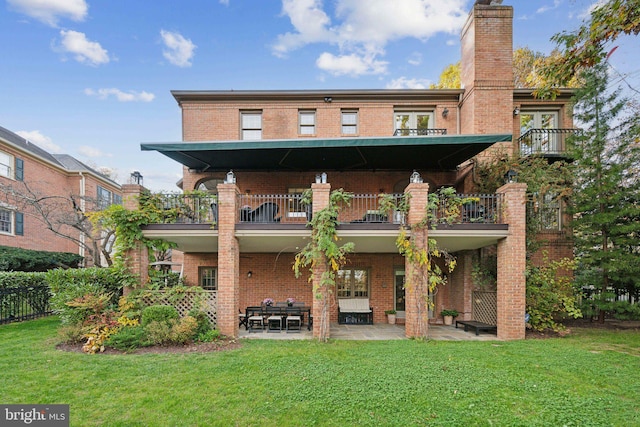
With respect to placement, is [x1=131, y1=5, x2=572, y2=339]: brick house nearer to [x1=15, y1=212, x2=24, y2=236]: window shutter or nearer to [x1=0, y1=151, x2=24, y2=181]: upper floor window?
[x1=0, y1=151, x2=24, y2=181]: upper floor window

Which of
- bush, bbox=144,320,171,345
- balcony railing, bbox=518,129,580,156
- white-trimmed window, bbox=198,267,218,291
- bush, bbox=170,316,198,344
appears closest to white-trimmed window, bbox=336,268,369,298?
white-trimmed window, bbox=198,267,218,291

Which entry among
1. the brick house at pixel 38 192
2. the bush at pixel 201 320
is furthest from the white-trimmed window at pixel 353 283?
the brick house at pixel 38 192

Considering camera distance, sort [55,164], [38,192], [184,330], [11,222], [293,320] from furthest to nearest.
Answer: [55,164] < [38,192] < [11,222] < [293,320] < [184,330]

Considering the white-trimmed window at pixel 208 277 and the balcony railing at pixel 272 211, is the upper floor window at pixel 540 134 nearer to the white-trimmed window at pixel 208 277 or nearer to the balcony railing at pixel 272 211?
the balcony railing at pixel 272 211

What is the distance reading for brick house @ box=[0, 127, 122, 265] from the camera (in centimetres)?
1538

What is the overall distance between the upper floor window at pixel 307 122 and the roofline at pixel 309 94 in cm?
57

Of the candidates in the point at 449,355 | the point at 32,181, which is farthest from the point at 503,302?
the point at 32,181

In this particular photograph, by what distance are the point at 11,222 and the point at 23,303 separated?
33.0ft

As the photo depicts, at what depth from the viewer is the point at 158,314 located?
24.1 ft

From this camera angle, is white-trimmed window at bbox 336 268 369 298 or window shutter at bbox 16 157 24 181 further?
window shutter at bbox 16 157 24 181

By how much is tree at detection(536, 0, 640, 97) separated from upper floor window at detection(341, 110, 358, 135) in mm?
7443

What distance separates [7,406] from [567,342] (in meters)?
11.9

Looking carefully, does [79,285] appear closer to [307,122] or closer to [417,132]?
[307,122]

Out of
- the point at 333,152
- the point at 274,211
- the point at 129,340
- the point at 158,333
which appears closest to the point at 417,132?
the point at 333,152
